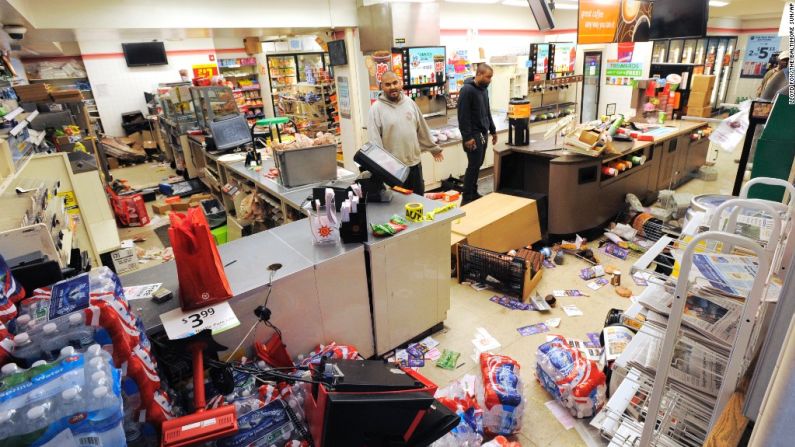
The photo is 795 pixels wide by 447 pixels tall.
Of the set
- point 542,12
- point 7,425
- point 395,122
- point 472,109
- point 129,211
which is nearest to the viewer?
point 7,425

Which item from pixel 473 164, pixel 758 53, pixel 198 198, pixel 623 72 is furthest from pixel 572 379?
pixel 758 53

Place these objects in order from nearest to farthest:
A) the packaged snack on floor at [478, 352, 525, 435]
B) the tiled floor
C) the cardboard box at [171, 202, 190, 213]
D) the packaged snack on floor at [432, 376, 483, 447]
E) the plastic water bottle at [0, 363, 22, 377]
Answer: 1. the plastic water bottle at [0, 363, 22, 377]
2. the packaged snack on floor at [432, 376, 483, 447]
3. the packaged snack on floor at [478, 352, 525, 435]
4. the tiled floor
5. the cardboard box at [171, 202, 190, 213]

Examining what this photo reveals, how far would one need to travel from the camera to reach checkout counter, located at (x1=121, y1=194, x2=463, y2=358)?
7.10ft

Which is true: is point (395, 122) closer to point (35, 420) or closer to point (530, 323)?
point (530, 323)

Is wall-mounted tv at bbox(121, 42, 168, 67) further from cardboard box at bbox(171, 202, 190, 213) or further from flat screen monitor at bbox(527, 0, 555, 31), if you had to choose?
flat screen monitor at bbox(527, 0, 555, 31)

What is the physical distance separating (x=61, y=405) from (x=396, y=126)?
3.55 m

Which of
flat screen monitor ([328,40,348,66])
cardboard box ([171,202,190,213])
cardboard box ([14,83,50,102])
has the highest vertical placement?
flat screen monitor ([328,40,348,66])

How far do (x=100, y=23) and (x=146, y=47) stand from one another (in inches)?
306

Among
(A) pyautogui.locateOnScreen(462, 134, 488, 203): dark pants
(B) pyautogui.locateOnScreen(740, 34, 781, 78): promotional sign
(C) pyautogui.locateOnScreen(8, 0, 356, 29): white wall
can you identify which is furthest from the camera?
(B) pyautogui.locateOnScreen(740, 34, 781, 78): promotional sign

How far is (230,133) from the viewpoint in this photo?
5480 mm

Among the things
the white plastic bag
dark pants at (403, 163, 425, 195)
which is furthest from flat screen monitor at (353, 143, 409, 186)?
the white plastic bag

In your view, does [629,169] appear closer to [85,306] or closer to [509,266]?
[509,266]

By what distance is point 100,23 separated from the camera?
14.6 feet

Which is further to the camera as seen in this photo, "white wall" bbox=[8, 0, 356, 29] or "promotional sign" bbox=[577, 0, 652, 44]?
"promotional sign" bbox=[577, 0, 652, 44]
